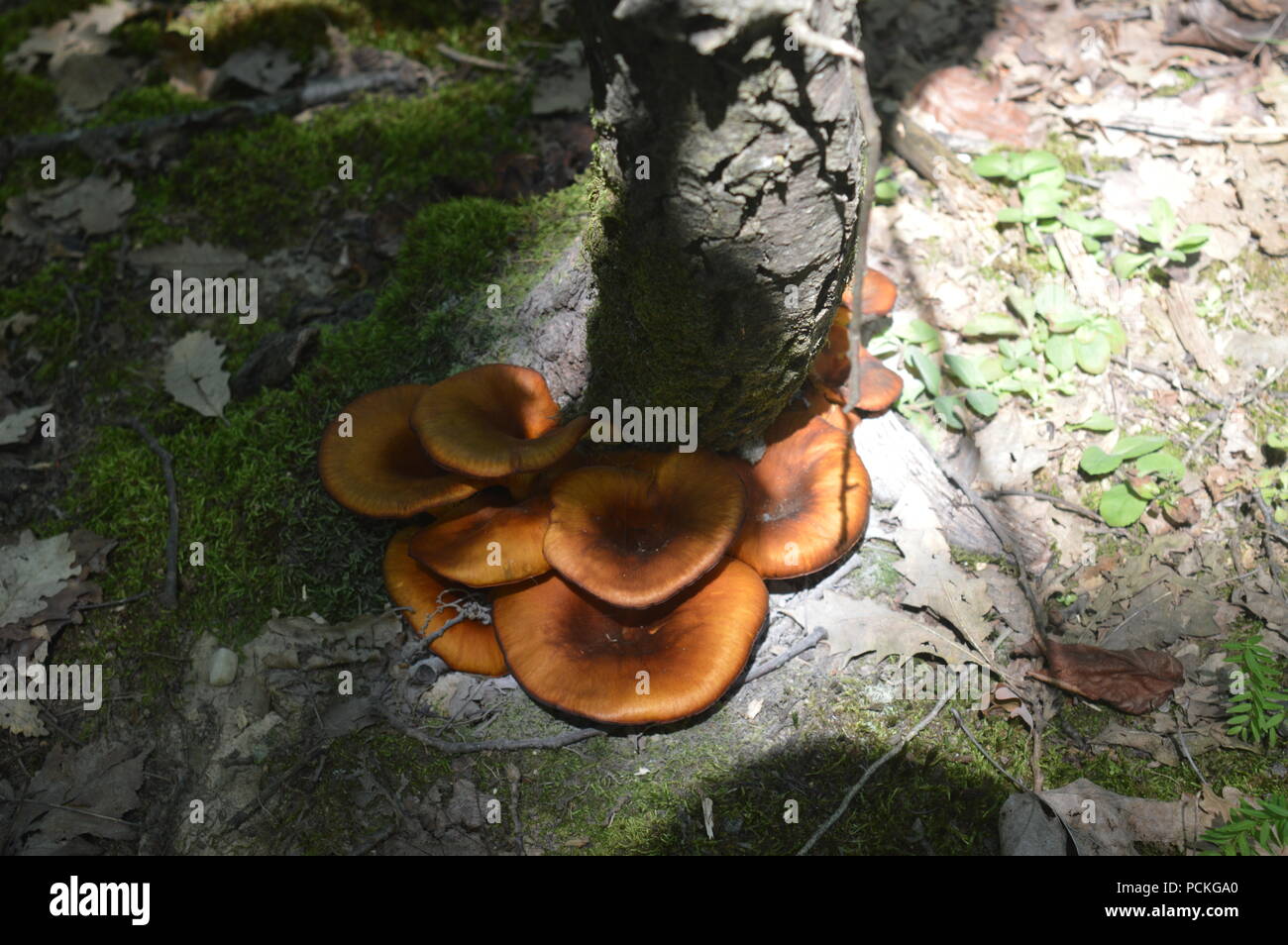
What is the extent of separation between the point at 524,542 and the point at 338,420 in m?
1.22

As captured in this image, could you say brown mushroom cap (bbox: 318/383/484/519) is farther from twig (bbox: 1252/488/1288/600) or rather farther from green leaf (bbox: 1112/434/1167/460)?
twig (bbox: 1252/488/1288/600)

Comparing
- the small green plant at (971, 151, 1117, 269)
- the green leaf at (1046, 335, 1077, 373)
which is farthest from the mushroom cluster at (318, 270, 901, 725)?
the small green plant at (971, 151, 1117, 269)

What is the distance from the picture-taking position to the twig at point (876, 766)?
3.46 meters

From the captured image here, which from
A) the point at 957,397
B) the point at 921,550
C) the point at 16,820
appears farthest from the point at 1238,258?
the point at 16,820

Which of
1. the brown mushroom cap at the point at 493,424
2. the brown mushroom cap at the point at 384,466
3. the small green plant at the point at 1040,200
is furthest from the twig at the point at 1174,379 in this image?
the brown mushroom cap at the point at 384,466

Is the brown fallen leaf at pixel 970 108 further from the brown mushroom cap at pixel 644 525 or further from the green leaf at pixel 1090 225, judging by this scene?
the brown mushroom cap at pixel 644 525

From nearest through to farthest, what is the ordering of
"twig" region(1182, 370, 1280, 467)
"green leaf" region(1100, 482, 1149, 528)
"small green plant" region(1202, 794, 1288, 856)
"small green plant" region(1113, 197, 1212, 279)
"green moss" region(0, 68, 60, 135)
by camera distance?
"small green plant" region(1202, 794, 1288, 856) < "green leaf" region(1100, 482, 1149, 528) < "twig" region(1182, 370, 1280, 467) < "small green plant" region(1113, 197, 1212, 279) < "green moss" region(0, 68, 60, 135)

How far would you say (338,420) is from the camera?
419 cm

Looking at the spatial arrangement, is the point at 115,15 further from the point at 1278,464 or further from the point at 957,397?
the point at 1278,464

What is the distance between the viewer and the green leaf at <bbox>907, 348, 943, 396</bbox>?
4.79m

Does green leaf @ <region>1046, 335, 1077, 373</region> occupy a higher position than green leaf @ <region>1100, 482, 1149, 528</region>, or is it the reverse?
green leaf @ <region>1046, 335, 1077, 373</region>

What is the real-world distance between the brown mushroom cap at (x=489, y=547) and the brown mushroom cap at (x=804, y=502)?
94 cm

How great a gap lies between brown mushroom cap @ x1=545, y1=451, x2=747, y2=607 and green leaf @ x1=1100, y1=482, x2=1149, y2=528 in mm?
2051

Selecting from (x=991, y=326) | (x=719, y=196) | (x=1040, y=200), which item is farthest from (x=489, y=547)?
(x=1040, y=200)
